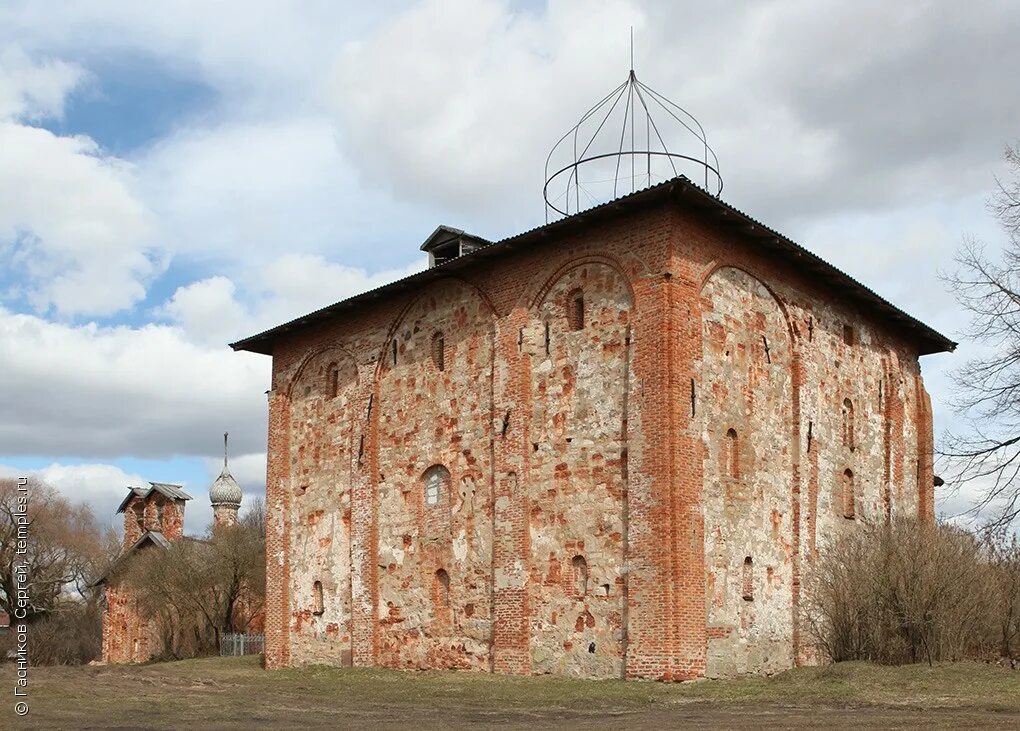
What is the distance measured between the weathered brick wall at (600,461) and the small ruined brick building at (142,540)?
632 inches

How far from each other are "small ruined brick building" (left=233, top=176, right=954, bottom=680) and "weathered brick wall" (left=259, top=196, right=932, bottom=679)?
0.04 m

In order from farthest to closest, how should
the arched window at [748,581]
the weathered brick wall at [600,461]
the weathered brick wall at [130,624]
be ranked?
1. the weathered brick wall at [130,624]
2. the arched window at [748,581]
3. the weathered brick wall at [600,461]

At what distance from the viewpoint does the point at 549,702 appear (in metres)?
15.6

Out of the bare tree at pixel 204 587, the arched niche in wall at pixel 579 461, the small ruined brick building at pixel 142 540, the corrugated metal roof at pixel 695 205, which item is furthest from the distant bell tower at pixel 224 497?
the arched niche in wall at pixel 579 461

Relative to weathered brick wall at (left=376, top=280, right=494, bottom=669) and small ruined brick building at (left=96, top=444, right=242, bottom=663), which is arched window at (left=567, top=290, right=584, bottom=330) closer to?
weathered brick wall at (left=376, top=280, right=494, bottom=669)

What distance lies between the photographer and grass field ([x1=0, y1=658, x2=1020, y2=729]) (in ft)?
41.7

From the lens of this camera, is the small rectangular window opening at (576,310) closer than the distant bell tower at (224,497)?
Yes

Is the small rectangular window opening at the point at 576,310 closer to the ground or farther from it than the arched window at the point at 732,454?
farther from it

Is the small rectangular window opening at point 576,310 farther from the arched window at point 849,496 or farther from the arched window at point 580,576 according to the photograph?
the arched window at point 849,496

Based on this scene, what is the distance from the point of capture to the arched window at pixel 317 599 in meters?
23.9

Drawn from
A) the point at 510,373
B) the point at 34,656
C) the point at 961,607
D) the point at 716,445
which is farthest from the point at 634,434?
the point at 34,656

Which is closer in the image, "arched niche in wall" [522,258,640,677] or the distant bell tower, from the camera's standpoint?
"arched niche in wall" [522,258,640,677]

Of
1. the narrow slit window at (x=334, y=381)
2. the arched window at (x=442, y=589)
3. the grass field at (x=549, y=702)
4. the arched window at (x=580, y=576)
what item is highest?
the narrow slit window at (x=334, y=381)

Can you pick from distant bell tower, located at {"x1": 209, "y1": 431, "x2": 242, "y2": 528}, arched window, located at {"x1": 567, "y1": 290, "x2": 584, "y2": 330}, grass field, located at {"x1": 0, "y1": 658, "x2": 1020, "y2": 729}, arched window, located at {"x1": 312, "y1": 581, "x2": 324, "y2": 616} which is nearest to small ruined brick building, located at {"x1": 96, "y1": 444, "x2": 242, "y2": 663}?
distant bell tower, located at {"x1": 209, "y1": 431, "x2": 242, "y2": 528}
